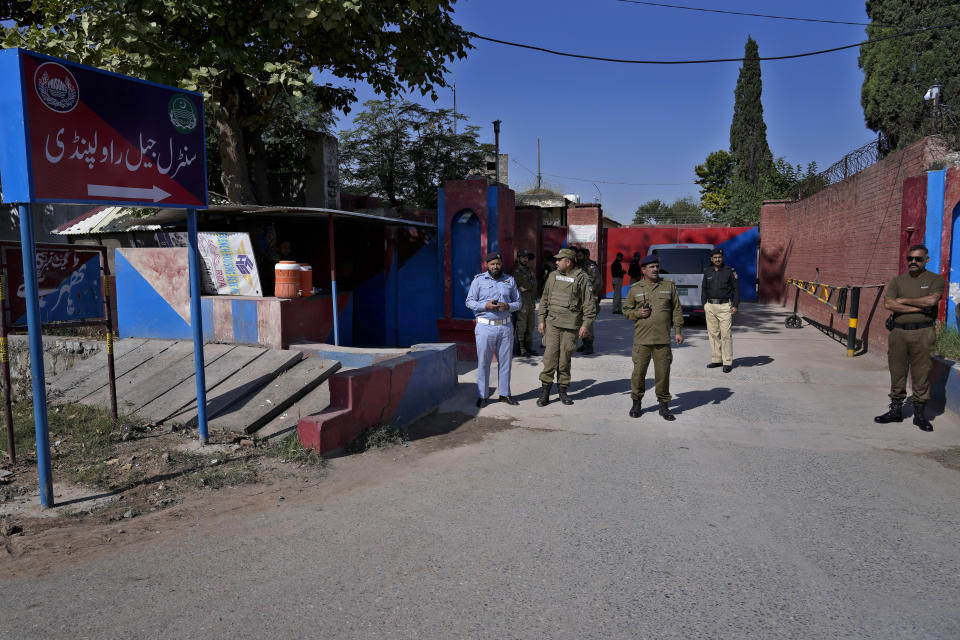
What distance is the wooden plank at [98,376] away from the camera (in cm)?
759

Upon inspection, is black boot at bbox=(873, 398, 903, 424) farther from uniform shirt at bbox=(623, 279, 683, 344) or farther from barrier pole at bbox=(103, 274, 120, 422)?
barrier pole at bbox=(103, 274, 120, 422)

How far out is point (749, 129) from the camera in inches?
1695

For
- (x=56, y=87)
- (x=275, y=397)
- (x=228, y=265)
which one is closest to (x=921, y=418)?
(x=275, y=397)

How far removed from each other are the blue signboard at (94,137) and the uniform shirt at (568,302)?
3.85 meters

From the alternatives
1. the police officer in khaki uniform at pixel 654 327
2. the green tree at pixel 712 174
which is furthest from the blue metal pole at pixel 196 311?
the green tree at pixel 712 174

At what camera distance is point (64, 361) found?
9.09m

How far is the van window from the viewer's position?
51.9 feet

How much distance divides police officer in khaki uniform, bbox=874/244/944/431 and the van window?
924cm

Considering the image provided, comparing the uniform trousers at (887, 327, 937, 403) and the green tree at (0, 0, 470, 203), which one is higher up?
the green tree at (0, 0, 470, 203)

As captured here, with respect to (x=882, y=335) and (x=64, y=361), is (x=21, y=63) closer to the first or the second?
(x=64, y=361)

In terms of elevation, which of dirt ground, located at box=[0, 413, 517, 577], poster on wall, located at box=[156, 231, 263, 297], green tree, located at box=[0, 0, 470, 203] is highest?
green tree, located at box=[0, 0, 470, 203]

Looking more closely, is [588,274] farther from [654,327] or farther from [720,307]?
[654,327]

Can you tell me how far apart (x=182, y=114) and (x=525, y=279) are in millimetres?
→ 5751

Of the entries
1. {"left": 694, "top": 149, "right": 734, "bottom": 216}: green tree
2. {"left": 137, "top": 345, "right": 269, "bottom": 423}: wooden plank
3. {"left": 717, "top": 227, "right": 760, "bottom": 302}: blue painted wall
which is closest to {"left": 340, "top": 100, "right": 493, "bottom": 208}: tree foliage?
{"left": 717, "top": 227, "right": 760, "bottom": 302}: blue painted wall
